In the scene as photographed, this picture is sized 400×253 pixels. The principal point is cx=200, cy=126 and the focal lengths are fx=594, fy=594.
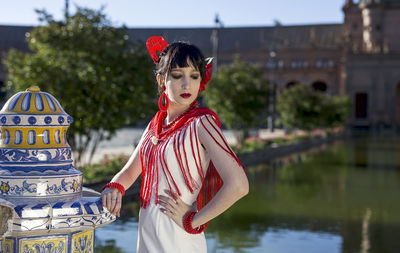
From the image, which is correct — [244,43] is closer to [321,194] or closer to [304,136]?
[304,136]

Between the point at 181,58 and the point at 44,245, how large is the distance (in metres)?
1.12

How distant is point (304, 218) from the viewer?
449 inches

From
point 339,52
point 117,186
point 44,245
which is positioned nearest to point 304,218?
point 117,186

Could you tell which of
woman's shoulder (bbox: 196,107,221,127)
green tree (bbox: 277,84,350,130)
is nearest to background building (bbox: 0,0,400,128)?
green tree (bbox: 277,84,350,130)

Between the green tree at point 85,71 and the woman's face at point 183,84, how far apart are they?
34.9 feet

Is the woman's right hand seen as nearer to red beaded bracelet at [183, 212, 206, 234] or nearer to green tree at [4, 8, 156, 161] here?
red beaded bracelet at [183, 212, 206, 234]

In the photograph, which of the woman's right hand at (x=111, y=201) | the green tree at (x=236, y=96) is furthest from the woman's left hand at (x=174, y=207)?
the green tree at (x=236, y=96)

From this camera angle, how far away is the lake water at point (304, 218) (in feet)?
29.8

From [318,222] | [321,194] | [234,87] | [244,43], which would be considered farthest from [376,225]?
[244,43]

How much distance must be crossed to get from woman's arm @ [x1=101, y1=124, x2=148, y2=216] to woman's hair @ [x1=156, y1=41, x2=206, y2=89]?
0.46 m

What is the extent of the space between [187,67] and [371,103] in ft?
246

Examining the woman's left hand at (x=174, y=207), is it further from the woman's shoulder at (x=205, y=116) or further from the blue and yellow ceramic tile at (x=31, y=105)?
the blue and yellow ceramic tile at (x=31, y=105)

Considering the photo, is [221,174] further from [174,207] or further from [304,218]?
[304,218]

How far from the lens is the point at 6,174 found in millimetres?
2590
